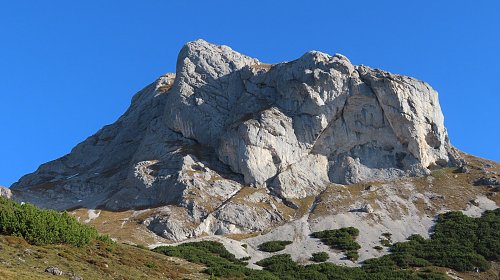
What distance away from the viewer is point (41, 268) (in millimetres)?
38031

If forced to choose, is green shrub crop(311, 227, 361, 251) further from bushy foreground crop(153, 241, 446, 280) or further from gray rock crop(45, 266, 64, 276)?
gray rock crop(45, 266, 64, 276)

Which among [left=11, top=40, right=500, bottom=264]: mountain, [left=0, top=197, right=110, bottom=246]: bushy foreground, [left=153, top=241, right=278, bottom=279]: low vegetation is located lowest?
[left=0, top=197, right=110, bottom=246]: bushy foreground

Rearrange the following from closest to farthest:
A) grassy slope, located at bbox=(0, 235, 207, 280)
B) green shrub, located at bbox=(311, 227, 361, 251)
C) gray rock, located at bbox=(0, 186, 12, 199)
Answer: grassy slope, located at bbox=(0, 235, 207, 280)
green shrub, located at bbox=(311, 227, 361, 251)
gray rock, located at bbox=(0, 186, 12, 199)

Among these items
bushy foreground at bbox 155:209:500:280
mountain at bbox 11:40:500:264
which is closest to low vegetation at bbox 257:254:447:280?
bushy foreground at bbox 155:209:500:280

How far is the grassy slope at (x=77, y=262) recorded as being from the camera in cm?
3653

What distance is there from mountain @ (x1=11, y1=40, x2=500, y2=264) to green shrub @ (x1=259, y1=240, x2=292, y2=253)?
4.07ft

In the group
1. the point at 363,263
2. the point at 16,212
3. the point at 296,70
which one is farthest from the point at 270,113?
the point at 16,212

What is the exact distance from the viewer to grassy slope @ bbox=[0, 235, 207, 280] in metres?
36.5

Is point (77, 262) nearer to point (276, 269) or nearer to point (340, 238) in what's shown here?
point (276, 269)

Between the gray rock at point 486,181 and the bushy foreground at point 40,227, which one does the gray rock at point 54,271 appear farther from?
the gray rock at point 486,181

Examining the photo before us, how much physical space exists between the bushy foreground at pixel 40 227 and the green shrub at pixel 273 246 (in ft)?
122

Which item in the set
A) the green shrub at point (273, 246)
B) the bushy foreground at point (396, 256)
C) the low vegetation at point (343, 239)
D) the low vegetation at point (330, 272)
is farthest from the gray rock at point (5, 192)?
the low vegetation at point (343, 239)

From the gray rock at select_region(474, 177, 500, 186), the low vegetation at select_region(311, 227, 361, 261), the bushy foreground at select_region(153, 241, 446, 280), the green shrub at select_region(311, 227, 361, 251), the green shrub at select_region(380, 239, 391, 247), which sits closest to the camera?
the bushy foreground at select_region(153, 241, 446, 280)

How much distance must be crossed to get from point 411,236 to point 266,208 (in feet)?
83.7
